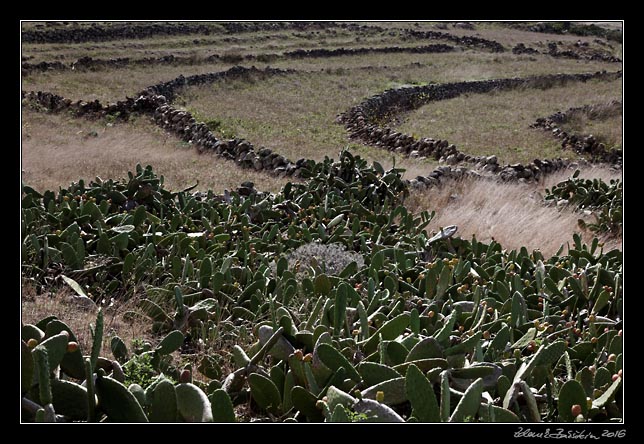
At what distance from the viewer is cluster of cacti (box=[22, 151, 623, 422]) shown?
2.61m

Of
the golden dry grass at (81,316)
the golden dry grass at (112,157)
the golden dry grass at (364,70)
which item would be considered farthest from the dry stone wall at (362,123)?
the golden dry grass at (81,316)

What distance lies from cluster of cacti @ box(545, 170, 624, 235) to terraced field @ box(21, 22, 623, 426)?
1.6 inches

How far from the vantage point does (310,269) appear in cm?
500

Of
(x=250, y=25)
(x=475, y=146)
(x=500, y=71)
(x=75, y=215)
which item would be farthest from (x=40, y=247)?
(x=250, y=25)

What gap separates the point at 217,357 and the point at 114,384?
124 cm

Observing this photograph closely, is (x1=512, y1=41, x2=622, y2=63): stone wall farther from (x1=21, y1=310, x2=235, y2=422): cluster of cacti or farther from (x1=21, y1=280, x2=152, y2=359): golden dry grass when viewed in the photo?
(x1=21, y1=310, x2=235, y2=422): cluster of cacti

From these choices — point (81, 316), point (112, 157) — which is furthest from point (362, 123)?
point (81, 316)

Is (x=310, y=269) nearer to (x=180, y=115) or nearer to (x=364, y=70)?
(x=180, y=115)

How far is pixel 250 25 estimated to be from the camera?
44.9 m

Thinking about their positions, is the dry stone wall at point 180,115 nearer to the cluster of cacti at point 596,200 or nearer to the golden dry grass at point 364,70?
the golden dry grass at point 364,70

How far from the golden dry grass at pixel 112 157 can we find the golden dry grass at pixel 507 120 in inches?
248

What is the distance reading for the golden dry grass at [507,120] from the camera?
1577cm

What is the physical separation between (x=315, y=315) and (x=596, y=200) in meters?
6.90

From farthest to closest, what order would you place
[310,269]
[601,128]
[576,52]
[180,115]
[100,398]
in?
1. [576,52]
2. [601,128]
3. [180,115]
4. [310,269]
5. [100,398]
